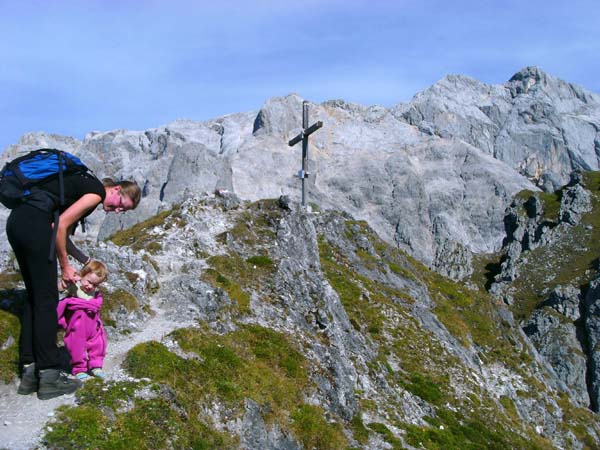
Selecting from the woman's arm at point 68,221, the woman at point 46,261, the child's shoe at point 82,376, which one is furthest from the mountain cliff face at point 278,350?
the woman's arm at point 68,221

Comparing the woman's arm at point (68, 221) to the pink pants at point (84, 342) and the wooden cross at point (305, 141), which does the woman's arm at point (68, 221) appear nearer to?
the pink pants at point (84, 342)

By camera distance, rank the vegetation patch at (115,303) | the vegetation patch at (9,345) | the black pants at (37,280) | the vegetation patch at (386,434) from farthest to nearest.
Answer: the vegetation patch at (386,434) → the vegetation patch at (115,303) → the vegetation patch at (9,345) → the black pants at (37,280)

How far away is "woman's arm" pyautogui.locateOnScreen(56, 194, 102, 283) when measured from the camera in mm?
12914

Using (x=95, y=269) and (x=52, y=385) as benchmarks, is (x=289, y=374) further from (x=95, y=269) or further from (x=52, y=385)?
(x=52, y=385)

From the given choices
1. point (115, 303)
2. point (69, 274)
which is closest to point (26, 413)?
point (69, 274)

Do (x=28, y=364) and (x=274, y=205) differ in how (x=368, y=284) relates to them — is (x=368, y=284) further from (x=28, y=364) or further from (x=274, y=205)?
(x=28, y=364)

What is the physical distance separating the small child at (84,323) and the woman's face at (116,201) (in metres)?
2.07

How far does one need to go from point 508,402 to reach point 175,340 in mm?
31250

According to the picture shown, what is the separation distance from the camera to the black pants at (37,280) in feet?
42.0

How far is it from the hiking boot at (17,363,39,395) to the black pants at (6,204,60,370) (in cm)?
22

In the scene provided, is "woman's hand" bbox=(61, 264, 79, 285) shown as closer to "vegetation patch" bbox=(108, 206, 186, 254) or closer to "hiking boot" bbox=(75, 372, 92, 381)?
"hiking boot" bbox=(75, 372, 92, 381)

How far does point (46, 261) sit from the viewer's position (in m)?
13.0

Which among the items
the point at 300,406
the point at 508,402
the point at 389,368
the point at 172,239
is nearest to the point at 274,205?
the point at 172,239

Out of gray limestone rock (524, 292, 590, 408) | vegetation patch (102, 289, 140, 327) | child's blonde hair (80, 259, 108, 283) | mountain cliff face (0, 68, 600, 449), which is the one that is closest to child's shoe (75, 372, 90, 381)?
mountain cliff face (0, 68, 600, 449)
